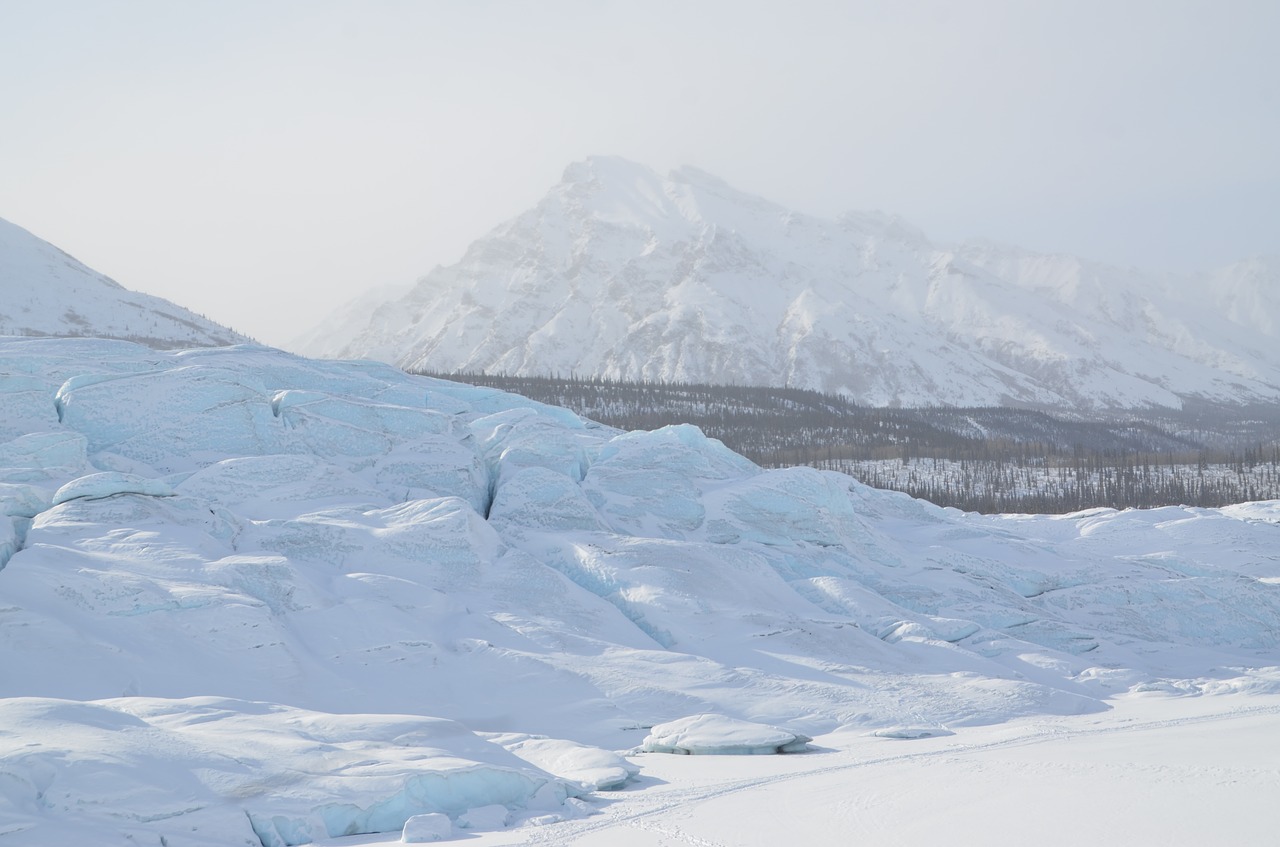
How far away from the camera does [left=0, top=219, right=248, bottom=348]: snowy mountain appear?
134 meters

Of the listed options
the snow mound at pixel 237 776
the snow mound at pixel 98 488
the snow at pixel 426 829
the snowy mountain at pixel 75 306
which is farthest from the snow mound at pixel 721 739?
the snowy mountain at pixel 75 306

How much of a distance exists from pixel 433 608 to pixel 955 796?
1811cm

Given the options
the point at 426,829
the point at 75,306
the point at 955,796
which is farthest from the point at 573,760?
the point at 75,306

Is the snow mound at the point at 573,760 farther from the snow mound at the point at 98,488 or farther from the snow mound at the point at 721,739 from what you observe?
the snow mound at the point at 98,488

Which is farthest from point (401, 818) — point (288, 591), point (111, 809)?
point (288, 591)

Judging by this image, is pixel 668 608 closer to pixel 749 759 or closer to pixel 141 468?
pixel 749 759

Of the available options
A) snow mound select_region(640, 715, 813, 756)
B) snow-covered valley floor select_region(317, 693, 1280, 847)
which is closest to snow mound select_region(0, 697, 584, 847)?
snow-covered valley floor select_region(317, 693, 1280, 847)

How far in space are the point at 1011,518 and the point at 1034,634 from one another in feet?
112

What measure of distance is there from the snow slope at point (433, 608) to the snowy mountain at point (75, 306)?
9259cm

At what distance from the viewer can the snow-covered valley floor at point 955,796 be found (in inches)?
707

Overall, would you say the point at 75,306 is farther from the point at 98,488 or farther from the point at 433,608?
the point at 433,608

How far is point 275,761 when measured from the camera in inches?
772

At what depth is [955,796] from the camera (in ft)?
68.0

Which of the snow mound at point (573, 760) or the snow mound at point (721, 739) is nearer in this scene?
the snow mound at point (573, 760)
